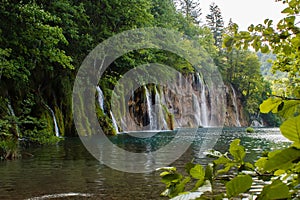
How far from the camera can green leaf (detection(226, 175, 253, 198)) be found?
2.13 feet

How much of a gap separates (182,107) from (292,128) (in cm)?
4571

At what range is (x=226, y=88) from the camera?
196 ft

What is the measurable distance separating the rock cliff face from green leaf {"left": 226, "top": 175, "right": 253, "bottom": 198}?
26.8 meters

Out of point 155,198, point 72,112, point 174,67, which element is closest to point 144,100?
point 174,67

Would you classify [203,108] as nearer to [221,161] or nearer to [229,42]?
[229,42]

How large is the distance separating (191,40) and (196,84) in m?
8.23

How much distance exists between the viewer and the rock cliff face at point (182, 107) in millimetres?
32103

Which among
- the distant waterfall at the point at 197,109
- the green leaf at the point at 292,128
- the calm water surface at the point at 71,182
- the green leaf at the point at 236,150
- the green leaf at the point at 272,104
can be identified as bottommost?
the calm water surface at the point at 71,182

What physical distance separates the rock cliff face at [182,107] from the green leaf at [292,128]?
1058 inches

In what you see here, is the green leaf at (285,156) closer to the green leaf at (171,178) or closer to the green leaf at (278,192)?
the green leaf at (278,192)

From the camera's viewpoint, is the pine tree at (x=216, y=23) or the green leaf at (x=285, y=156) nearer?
the green leaf at (x=285, y=156)

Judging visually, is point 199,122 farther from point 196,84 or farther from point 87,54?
point 87,54

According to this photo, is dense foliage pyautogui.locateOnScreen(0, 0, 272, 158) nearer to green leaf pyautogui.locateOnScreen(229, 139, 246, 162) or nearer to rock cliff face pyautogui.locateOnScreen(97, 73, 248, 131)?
green leaf pyautogui.locateOnScreen(229, 139, 246, 162)

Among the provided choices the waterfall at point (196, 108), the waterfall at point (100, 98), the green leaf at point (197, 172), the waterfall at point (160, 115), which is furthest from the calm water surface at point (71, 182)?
the waterfall at point (196, 108)
